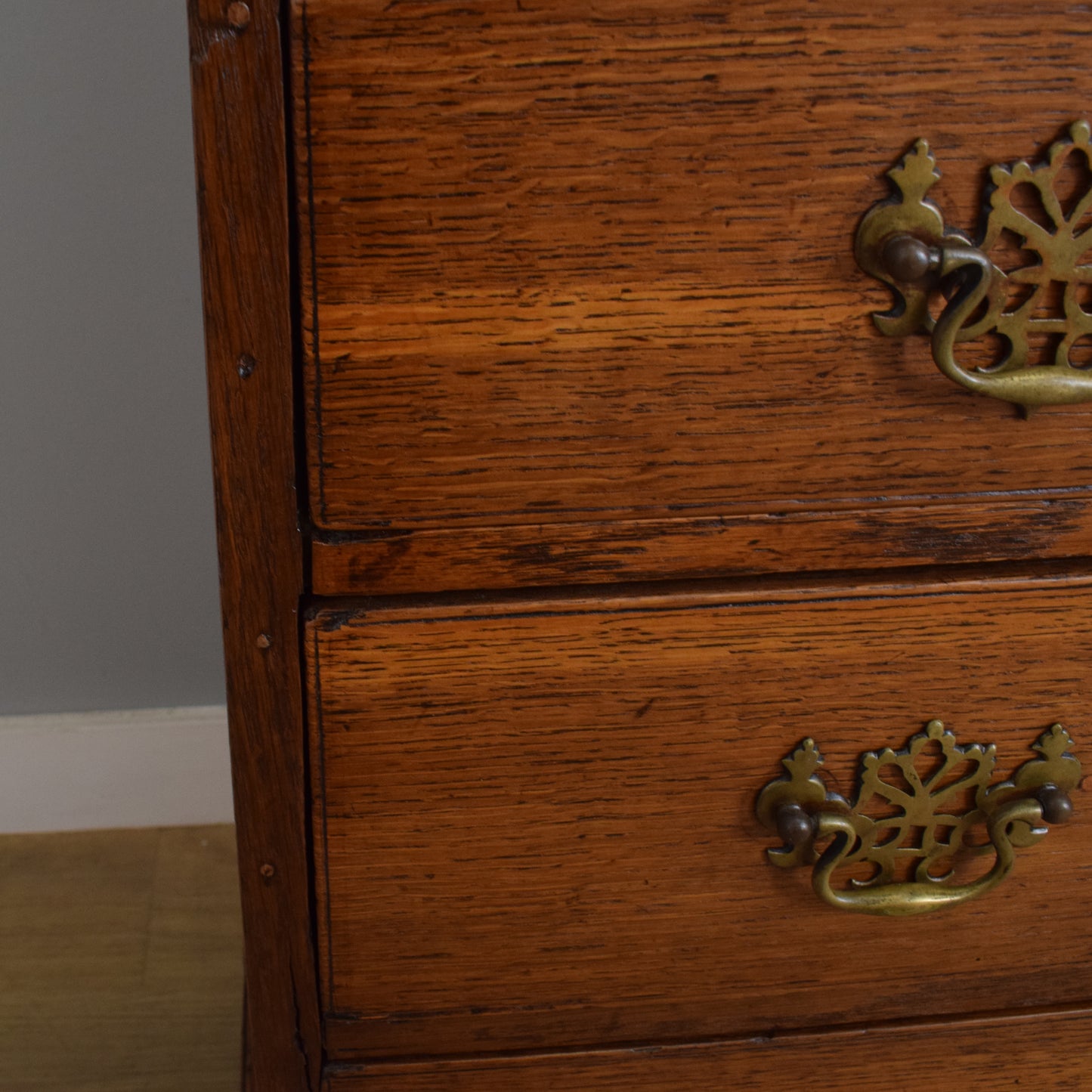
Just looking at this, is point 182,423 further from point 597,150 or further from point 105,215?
point 597,150

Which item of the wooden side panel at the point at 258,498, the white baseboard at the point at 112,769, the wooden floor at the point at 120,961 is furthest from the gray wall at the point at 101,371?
the wooden side panel at the point at 258,498

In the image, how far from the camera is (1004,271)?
40 centimetres

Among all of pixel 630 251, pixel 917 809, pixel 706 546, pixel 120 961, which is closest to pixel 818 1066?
pixel 917 809

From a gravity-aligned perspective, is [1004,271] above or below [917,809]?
above

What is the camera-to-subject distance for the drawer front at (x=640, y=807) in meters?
0.44

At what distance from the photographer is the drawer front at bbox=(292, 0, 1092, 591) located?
36cm

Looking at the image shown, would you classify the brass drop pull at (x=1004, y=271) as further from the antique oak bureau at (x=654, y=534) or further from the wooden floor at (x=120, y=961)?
the wooden floor at (x=120, y=961)

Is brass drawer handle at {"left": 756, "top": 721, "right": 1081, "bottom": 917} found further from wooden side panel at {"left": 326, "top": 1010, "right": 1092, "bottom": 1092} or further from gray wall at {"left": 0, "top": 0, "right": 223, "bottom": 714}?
gray wall at {"left": 0, "top": 0, "right": 223, "bottom": 714}

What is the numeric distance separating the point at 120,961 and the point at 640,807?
0.58 m

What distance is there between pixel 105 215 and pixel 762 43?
2.11 ft

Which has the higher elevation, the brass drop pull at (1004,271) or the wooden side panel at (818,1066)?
the brass drop pull at (1004,271)

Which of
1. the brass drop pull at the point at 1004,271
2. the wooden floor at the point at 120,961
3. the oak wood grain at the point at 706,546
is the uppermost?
the brass drop pull at the point at 1004,271

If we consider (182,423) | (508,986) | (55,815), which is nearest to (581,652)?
(508,986)

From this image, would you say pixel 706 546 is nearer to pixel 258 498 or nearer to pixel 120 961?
pixel 258 498
